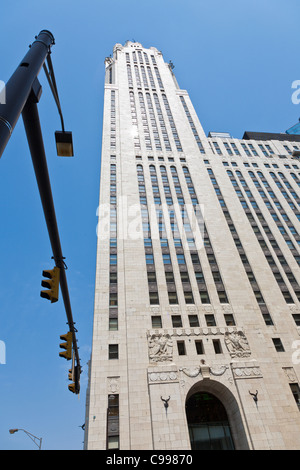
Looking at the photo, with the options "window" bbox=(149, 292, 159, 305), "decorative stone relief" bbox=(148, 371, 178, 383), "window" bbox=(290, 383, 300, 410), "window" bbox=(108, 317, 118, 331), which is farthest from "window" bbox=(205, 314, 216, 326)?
"window" bbox=(108, 317, 118, 331)

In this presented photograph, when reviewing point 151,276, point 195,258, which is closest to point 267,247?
point 195,258

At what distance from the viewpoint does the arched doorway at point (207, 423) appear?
28.2 meters

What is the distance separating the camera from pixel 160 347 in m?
31.4

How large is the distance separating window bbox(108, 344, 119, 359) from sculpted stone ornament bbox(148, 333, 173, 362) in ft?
12.4

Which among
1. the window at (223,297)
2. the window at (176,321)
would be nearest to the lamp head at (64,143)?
the window at (176,321)

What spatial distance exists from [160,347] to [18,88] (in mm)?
30918

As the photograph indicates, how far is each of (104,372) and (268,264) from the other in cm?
3097

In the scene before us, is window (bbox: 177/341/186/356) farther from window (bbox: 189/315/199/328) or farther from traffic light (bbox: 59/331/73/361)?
traffic light (bbox: 59/331/73/361)

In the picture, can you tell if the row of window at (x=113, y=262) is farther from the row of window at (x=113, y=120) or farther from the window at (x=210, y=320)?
the window at (x=210, y=320)

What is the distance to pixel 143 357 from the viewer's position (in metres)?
30.6

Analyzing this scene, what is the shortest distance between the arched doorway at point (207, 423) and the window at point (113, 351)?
997 centimetres

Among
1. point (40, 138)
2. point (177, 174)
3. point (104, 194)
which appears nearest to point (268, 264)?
point (177, 174)

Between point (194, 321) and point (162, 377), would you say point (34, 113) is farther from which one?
point (194, 321)

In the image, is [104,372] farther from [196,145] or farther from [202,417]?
[196,145]
